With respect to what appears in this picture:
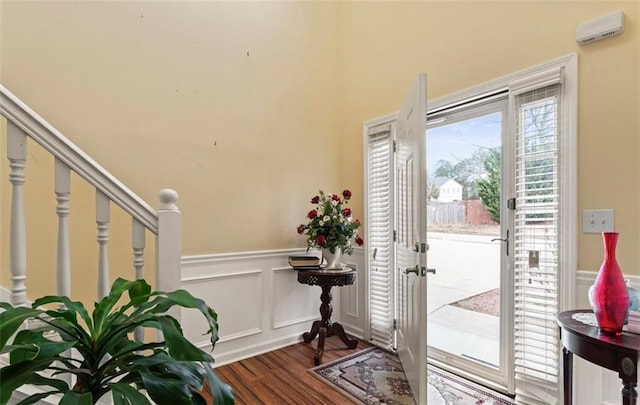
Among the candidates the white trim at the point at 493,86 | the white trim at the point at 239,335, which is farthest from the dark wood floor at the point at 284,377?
the white trim at the point at 493,86

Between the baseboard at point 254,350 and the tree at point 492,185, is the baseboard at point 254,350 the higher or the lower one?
the lower one

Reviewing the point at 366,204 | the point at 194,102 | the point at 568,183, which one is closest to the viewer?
the point at 568,183

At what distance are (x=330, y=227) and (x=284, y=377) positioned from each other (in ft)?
3.83

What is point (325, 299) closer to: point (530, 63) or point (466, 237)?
point (466, 237)

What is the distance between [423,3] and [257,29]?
54.8 inches

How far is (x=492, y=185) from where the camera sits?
2336 millimetres

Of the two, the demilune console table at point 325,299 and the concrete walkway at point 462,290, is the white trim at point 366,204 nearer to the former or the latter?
the demilune console table at point 325,299

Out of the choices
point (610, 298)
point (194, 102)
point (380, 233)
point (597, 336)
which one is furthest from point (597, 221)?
point (194, 102)

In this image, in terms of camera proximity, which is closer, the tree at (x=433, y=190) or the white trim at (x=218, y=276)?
the white trim at (x=218, y=276)

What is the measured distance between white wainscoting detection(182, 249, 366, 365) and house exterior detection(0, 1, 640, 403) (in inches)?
0.6

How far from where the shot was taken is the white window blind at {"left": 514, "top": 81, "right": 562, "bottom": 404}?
186cm

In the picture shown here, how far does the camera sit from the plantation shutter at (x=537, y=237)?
1.86 meters

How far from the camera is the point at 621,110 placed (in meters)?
1.65

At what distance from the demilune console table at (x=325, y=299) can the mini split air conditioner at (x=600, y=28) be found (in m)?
2.10
